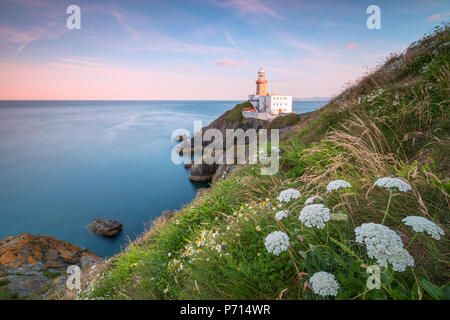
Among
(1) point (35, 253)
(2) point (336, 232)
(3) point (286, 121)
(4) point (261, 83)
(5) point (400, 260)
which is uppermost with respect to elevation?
(4) point (261, 83)

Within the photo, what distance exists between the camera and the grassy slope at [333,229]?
187 cm

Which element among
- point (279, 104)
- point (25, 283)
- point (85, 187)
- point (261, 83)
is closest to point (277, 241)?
point (25, 283)

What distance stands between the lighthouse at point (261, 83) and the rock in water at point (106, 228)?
6204cm

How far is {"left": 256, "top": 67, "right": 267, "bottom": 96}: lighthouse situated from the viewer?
7069cm

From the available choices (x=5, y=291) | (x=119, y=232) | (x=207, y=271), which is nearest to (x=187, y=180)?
(x=119, y=232)

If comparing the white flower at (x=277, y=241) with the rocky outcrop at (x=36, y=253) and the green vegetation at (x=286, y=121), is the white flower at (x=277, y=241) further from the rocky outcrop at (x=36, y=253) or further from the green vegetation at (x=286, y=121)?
the green vegetation at (x=286, y=121)

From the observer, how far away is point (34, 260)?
1040 cm

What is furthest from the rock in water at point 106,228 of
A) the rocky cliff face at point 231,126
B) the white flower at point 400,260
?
the white flower at point 400,260

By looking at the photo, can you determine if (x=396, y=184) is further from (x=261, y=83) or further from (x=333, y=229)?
(x=261, y=83)

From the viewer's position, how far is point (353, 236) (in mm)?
2309

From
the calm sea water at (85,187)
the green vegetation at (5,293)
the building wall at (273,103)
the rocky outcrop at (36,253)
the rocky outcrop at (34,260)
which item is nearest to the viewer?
the green vegetation at (5,293)

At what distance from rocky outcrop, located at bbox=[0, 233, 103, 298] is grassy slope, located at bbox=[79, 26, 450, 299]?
5.67 m

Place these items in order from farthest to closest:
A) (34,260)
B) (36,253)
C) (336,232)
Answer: (36,253)
(34,260)
(336,232)

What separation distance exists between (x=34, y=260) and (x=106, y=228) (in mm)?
9198
